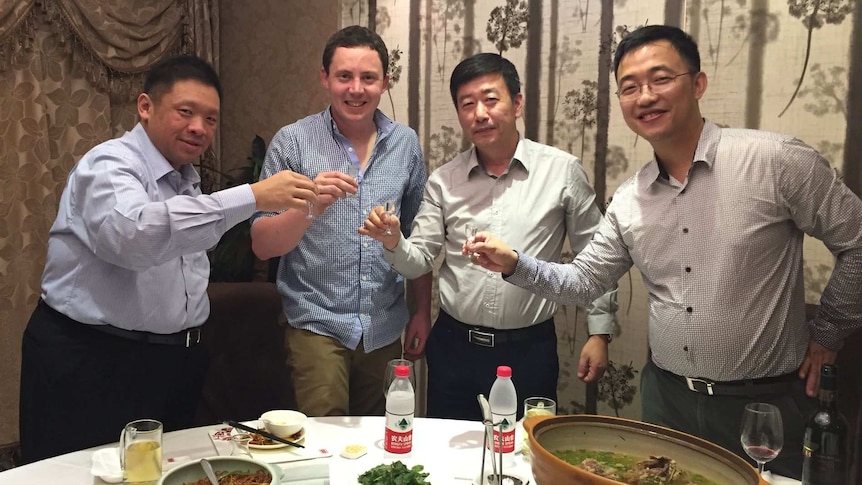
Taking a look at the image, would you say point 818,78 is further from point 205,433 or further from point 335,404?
point 205,433

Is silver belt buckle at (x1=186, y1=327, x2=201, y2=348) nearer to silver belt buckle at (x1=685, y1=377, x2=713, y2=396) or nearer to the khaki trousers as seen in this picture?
the khaki trousers

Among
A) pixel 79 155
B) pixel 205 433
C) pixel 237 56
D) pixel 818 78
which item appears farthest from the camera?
pixel 237 56

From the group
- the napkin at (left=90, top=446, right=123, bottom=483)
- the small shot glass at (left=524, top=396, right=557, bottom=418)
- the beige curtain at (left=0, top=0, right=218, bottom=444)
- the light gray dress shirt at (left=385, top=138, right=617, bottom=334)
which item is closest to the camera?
the napkin at (left=90, top=446, right=123, bottom=483)

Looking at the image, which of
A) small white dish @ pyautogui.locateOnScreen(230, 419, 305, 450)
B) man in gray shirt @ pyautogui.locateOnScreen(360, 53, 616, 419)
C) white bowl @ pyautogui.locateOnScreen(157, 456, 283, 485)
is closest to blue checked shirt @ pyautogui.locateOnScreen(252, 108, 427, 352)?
man in gray shirt @ pyautogui.locateOnScreen(360, 53, 616, 419)

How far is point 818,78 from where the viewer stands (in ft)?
7.02

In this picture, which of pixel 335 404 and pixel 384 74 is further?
pixel 384 74

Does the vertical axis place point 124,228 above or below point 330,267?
above

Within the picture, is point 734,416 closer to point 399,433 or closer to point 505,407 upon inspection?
point 505,407

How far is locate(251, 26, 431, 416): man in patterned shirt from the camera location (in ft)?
7.54

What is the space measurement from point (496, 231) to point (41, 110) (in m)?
2.59

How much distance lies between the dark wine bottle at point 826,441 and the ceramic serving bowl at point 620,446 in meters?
0.34

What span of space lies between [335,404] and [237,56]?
277 cm

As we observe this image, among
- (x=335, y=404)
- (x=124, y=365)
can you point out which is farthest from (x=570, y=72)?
(x=124, y=365)

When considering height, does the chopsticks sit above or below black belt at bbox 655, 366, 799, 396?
below
